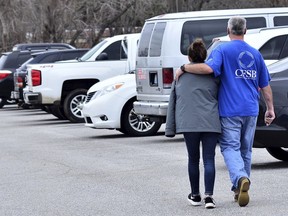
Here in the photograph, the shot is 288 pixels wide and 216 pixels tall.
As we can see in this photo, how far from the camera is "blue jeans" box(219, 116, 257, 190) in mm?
8805

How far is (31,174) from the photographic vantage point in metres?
12.3

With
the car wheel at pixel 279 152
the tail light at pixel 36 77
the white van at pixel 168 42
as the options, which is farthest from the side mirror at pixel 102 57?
the car wheel at pixel 279 152

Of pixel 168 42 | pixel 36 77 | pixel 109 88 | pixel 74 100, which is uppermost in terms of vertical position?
pixel 168 42

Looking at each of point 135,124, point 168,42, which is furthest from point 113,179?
point 135,124

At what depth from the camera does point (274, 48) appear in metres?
13.3

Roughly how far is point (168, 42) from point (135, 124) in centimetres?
228

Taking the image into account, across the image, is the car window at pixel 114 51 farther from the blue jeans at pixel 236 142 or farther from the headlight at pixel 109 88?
→ the blue jeans at pixel 236 142

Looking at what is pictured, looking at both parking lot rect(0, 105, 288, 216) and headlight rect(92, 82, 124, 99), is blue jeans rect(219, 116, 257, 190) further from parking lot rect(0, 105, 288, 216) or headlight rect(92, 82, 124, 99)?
headlight rect(92, 82, 124, 99)

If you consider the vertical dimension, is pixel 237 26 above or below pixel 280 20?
above

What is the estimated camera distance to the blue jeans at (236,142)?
8.80m

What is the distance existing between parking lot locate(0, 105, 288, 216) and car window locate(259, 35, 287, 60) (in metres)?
1.40

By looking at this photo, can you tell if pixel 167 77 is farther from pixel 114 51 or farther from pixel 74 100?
pixel 74 100

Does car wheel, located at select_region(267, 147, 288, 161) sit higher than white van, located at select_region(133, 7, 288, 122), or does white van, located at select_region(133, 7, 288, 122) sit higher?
white van, located at select_region(133, 7, 288, 122)

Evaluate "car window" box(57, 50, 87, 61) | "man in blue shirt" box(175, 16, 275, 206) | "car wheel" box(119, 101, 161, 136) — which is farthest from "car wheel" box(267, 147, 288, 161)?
"car window" box(57, 50, 87, 61)
